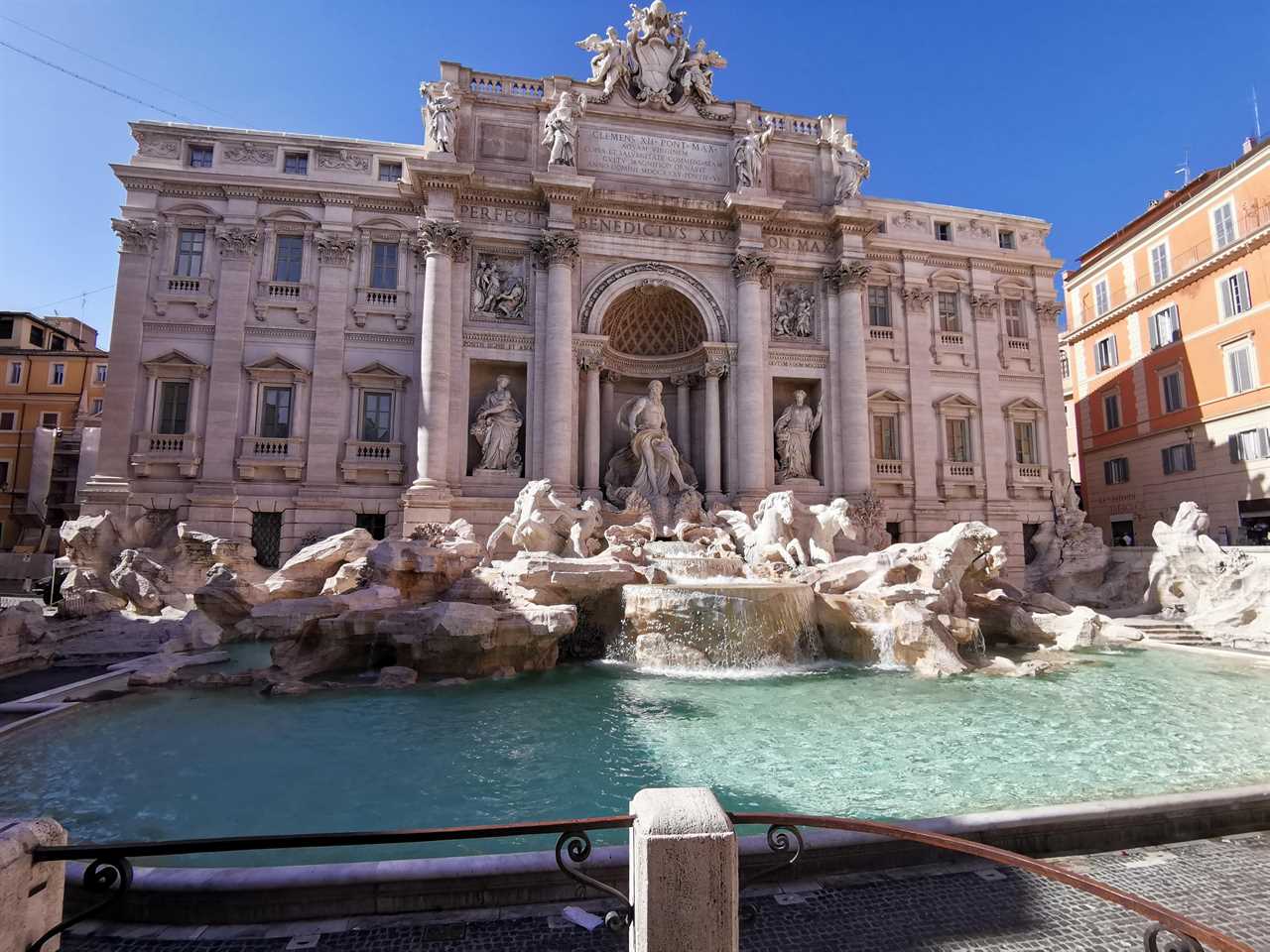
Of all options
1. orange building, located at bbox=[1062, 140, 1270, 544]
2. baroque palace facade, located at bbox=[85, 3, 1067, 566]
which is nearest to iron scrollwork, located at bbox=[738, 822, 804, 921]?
baroque palace facade, located at bbox=[85, 3, 1067, 566]

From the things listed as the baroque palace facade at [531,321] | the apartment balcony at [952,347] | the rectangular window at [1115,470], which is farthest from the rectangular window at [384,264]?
the rectangular window at [1115,470]

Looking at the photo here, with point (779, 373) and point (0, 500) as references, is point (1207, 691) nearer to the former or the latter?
point (779, 373)

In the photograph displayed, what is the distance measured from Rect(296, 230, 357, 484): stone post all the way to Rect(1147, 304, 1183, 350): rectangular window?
85.4ft

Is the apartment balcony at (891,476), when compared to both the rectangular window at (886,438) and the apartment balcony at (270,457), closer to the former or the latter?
the rectangular window at (886,438)

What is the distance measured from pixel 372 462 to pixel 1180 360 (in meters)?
25.6

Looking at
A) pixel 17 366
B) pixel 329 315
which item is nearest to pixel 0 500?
pixel 17 366

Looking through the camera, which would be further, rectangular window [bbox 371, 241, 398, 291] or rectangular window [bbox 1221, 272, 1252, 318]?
rectangular window [bbox 1221, 272, 1252, 318]

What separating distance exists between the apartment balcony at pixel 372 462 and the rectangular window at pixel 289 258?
196 inches

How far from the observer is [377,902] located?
314 centimetres

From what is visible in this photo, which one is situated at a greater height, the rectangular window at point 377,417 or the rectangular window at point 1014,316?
the rectangular window at point 1014,316

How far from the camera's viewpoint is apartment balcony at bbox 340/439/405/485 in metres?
16.8

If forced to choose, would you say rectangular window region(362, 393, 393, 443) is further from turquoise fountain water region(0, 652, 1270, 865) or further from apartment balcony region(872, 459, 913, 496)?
apartment balcony region(872, 459, 913, 496)

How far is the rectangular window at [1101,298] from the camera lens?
24062mm

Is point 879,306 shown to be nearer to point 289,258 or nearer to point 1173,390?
point 1173,390
